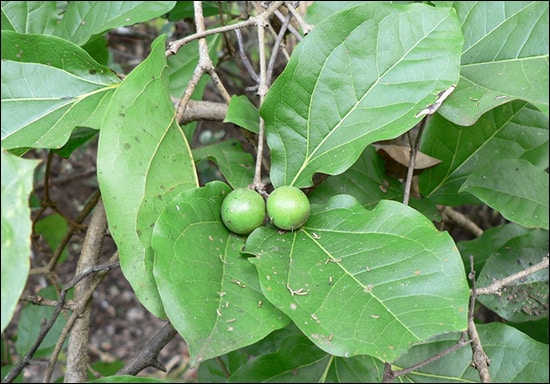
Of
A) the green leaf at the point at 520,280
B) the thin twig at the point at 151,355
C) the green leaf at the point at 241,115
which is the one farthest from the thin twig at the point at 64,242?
the green leaf at the point at 520,280

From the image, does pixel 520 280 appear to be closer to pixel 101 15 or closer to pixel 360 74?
pixel 360 74

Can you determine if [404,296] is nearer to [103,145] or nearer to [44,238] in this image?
[103,145]

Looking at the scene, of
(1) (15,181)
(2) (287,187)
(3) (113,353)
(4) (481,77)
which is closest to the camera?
(1) (15,181)

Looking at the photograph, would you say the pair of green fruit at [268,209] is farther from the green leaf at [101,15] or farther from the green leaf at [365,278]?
the green leaf at [101,15]

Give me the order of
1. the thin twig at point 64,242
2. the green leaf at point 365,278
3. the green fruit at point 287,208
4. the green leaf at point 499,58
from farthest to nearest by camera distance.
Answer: the thin twig at point 64,242 → the green leaf at point 499,58 → the green fruit at point 287,208 → the green leaf at point 365,278

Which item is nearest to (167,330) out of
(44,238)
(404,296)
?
(404,296)
